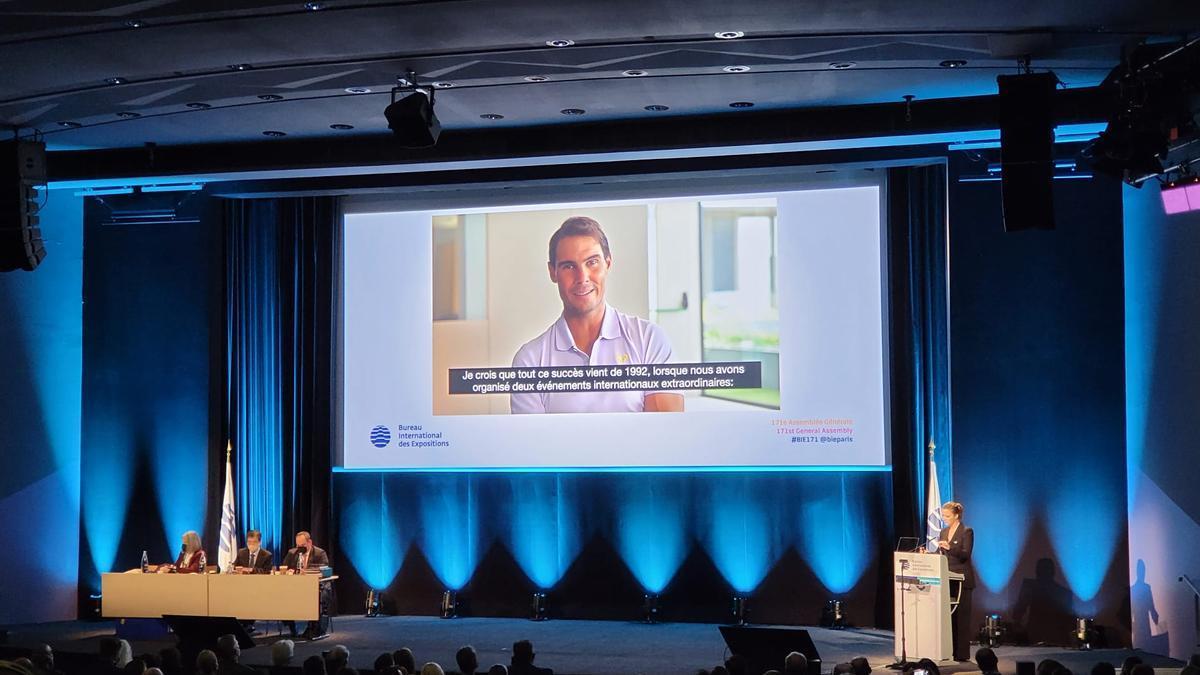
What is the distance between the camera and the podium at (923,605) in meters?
8.41

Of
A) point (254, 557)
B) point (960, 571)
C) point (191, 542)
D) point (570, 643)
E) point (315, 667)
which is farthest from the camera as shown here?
point (191, 542)

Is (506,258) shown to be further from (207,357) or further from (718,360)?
(207,357)

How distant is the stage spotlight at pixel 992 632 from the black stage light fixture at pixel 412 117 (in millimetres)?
5675

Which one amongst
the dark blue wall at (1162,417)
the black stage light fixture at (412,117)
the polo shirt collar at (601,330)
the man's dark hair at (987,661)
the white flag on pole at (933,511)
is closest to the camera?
the man's dark hair at (987,661)

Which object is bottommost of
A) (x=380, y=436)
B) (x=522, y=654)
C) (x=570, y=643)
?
(x=570, y=643)

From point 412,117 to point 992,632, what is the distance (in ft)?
19.4

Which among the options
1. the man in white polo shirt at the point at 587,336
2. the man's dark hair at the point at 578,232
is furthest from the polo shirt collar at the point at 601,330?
the man's dark hair at the point at 578,232

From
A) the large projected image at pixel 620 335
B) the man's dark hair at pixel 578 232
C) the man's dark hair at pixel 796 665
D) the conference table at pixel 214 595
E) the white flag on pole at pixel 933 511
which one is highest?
the man's dark hair at pixel 578 232

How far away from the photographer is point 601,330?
10.8 metres

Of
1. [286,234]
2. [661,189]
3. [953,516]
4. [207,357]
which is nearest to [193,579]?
[207,357]

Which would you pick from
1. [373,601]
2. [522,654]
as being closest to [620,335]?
[373,601]

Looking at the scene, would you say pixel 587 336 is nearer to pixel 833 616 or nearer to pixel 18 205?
pixel 833 616

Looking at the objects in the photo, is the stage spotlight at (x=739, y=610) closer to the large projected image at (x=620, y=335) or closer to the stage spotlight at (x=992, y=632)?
the large projected image at (x=620, y=335)

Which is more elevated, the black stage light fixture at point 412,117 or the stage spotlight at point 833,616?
the black stage light fixture at point 412,117
